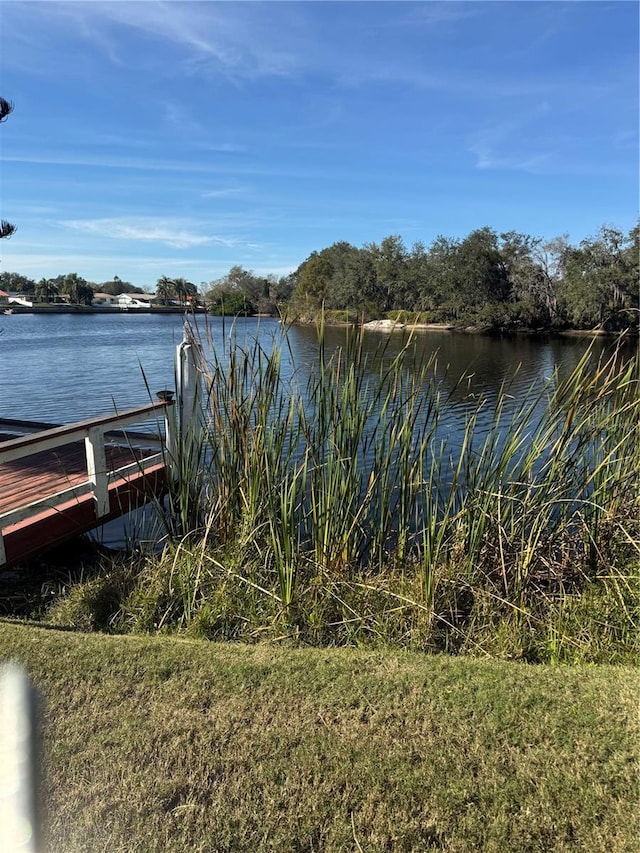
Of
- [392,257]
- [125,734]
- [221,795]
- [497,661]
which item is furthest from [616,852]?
[392,257]

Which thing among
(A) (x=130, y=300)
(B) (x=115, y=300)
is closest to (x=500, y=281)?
(A) (x=130, y=300)

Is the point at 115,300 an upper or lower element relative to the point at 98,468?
upper

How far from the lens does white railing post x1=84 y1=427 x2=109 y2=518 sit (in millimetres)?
3504

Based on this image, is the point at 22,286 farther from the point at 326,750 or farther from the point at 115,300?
the point at 326,750

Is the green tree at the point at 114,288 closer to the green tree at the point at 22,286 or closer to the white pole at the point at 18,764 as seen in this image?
the green tree at the point at 22,286

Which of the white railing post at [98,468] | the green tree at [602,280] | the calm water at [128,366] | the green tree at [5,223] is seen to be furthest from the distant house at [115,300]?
the white railing post at [98,468]

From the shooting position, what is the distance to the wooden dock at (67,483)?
3143mm

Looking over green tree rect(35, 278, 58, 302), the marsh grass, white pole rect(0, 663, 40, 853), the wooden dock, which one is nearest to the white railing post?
the wooden dock

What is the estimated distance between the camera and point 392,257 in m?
44.2

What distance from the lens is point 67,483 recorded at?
391 cm

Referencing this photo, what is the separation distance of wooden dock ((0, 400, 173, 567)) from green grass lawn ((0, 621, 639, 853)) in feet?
3.35

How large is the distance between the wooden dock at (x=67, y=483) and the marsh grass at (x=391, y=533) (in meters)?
0.55

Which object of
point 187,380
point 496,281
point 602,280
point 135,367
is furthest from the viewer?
point 496,281

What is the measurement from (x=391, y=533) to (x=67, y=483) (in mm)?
2250
